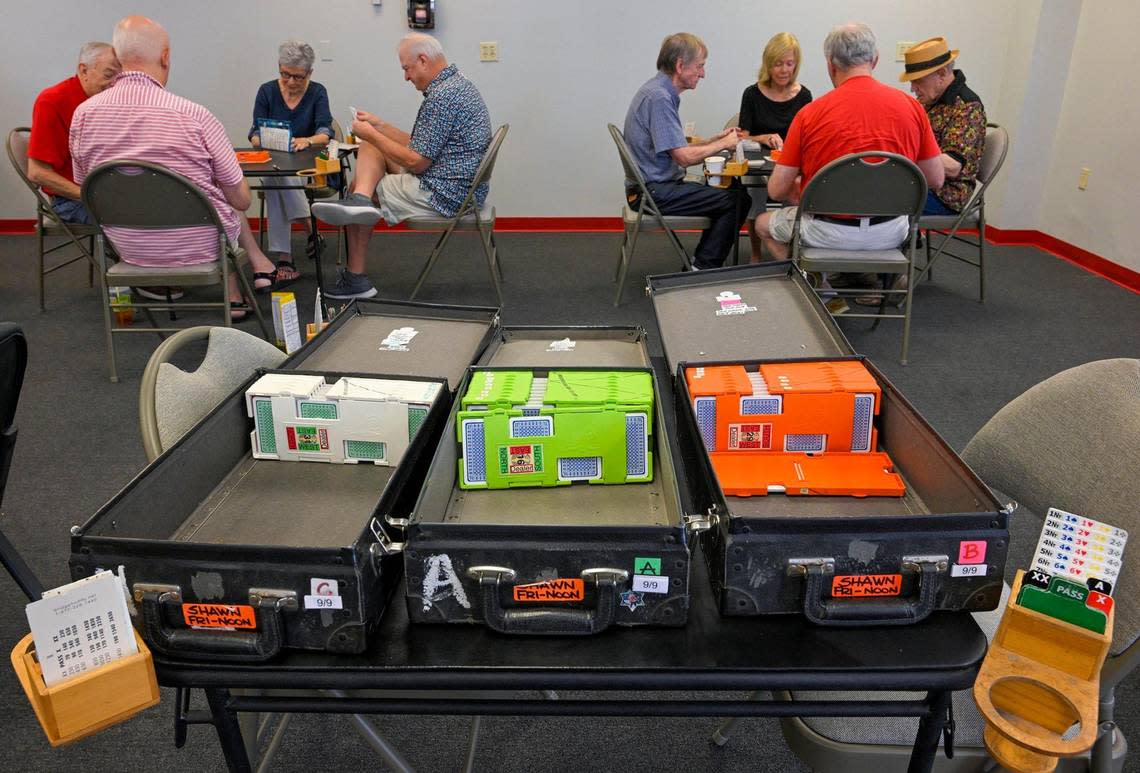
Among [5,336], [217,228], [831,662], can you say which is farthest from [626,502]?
[217,228]

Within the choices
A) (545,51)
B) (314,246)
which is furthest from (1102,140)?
(314,246)

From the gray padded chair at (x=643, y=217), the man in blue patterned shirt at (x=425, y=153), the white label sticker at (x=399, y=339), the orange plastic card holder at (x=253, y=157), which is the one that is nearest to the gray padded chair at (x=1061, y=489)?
the white label sticker at (x=399, y=339)

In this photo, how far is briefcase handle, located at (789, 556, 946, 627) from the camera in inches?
39.6

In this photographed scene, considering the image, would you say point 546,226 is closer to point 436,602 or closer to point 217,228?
point 217,228

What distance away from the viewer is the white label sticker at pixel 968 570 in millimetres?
1017

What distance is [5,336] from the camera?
5.92ft

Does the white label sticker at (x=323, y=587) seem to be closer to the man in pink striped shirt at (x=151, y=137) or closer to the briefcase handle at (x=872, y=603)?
the briefcase handle at (x=872, y=603)

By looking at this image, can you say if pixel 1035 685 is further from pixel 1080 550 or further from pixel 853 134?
pixel 853 134

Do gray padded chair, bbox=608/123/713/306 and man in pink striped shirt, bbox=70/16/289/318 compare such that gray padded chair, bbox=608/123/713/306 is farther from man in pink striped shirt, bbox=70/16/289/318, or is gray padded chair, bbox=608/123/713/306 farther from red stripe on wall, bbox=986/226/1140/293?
red stripe on wall, bbox=986/226/1140/293

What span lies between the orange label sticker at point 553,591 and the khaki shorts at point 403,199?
3526 millimetres

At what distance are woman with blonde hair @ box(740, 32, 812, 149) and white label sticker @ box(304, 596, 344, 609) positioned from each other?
438 centimetres

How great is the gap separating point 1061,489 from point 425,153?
3.48 metres

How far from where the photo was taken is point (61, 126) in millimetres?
4062

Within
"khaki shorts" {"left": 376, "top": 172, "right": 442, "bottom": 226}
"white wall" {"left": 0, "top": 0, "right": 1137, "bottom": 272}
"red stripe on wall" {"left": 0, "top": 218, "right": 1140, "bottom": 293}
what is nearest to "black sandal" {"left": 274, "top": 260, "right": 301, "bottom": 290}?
"red stripe on wall" {"left": 0, "top": 218, "right": 1140, "bottom": 293}
